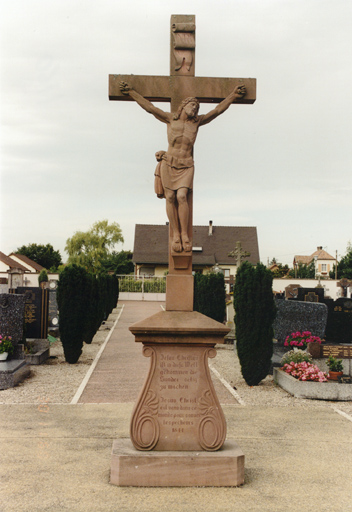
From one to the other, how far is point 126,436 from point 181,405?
1702mm

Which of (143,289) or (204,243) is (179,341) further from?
(204,243)

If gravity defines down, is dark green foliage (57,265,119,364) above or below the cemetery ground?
above

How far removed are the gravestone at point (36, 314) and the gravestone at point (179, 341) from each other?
9215mm

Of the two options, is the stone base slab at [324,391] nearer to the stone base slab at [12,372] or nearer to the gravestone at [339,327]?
the gravestone at [339,327]

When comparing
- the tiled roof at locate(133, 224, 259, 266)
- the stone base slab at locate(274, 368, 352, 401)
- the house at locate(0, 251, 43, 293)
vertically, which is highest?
the tiled roof at locate(133, 224, 259, 266)

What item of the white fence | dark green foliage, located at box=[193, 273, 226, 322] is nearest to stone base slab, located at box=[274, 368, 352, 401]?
dark green foliage, located at box=[193, 273, 226, 322]

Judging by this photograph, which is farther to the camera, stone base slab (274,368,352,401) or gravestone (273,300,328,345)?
gravestone (273,300,328,345)

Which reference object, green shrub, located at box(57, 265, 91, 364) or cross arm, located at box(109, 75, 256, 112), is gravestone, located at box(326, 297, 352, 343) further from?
cross arm, located at box(109, 75, 256, 112)

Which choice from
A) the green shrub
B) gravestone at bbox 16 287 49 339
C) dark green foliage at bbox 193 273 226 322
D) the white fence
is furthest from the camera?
the white fence

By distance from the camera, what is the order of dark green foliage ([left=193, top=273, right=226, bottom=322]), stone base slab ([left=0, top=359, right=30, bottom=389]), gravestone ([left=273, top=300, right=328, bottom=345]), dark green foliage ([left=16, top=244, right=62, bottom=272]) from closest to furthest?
stone base slab ([left=0, top=359, right=30, bottom=389])
gravestone ([left=273, top=300, right=328, bottom=345])
dark green foliage ([left=193, top=273, right=226, bottom=322])
dark green foliage ([left=16, top=244, right=62, bottom=272])

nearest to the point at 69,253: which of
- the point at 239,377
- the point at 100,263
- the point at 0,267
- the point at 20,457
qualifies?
the point at 100,263

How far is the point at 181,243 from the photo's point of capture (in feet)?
17.9

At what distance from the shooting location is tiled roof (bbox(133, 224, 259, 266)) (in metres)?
54.4

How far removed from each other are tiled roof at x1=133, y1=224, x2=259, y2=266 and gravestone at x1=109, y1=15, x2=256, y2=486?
156 feet
